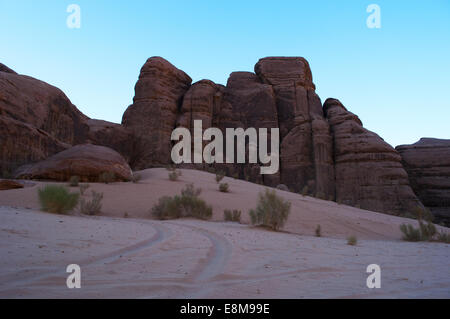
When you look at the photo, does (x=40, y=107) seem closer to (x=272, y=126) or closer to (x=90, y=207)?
(x=90, y=207)

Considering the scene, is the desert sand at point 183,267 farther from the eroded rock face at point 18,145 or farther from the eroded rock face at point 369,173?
the eroded rock face at point 369,173

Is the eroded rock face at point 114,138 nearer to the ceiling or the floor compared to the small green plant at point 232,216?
nearer to the ceiling

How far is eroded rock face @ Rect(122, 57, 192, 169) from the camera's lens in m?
26.1

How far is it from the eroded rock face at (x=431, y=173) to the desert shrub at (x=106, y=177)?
26.0 metres

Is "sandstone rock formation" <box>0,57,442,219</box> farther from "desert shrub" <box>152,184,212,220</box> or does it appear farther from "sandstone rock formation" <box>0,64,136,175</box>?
"desert shrub" <box>152,184,212,220</box>

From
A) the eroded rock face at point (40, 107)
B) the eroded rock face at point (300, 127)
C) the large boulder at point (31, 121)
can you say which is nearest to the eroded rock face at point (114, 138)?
the eroded rock face at point (40, 107)

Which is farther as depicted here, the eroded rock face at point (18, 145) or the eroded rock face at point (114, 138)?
the eroded rock face at point (114, 138)

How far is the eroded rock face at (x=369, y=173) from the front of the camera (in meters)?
23.6

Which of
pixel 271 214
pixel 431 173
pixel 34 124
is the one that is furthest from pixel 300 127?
pixel 271 214

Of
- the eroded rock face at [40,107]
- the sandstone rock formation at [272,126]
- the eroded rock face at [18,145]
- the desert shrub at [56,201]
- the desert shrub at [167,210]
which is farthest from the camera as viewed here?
the sandstone rock formation at [272,126]

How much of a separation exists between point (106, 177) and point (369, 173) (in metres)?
20.4

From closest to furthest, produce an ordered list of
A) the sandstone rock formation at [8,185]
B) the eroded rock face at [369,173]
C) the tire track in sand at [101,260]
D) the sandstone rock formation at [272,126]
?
1. the tire track in sand at [101,260]
2. the sandstone rock formation at [8,185]
3. the sandstone rock formation at [272,126]
4. the eroded rock face at [369,173]
